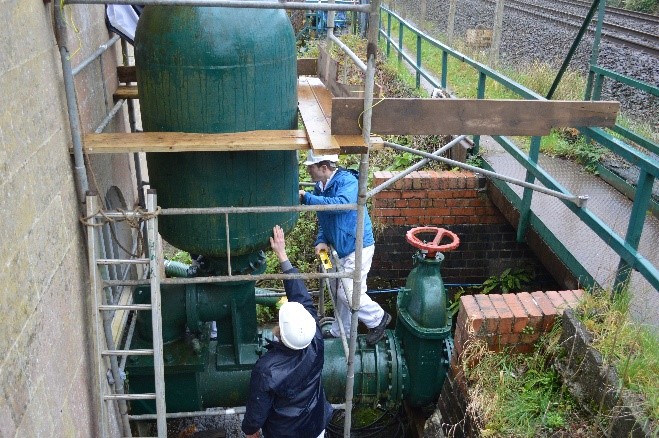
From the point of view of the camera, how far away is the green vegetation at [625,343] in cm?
303

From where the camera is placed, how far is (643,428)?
9.21ft

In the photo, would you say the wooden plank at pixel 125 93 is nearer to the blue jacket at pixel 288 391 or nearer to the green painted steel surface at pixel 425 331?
the blue jacket at pixel 288 391

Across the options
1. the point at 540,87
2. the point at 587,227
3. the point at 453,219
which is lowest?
the point at 453,219

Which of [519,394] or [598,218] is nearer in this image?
[519,394]

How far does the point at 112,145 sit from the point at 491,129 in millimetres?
2158

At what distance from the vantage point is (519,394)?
→ 353 cm

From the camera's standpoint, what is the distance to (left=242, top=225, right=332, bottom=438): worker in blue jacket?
3424mm

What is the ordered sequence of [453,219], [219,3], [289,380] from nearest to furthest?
[219,3] → [289,380] → [453,219]

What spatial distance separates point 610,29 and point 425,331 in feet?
52.4

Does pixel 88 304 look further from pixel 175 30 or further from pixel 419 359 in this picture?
pixel 419 359

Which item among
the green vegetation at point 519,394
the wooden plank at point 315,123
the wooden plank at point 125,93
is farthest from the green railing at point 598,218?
the wooden plank at point 125,93

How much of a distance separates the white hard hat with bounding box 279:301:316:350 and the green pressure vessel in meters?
0.76

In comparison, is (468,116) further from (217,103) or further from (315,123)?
(217,103)

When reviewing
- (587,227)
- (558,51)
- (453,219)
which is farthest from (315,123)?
(558,51)
